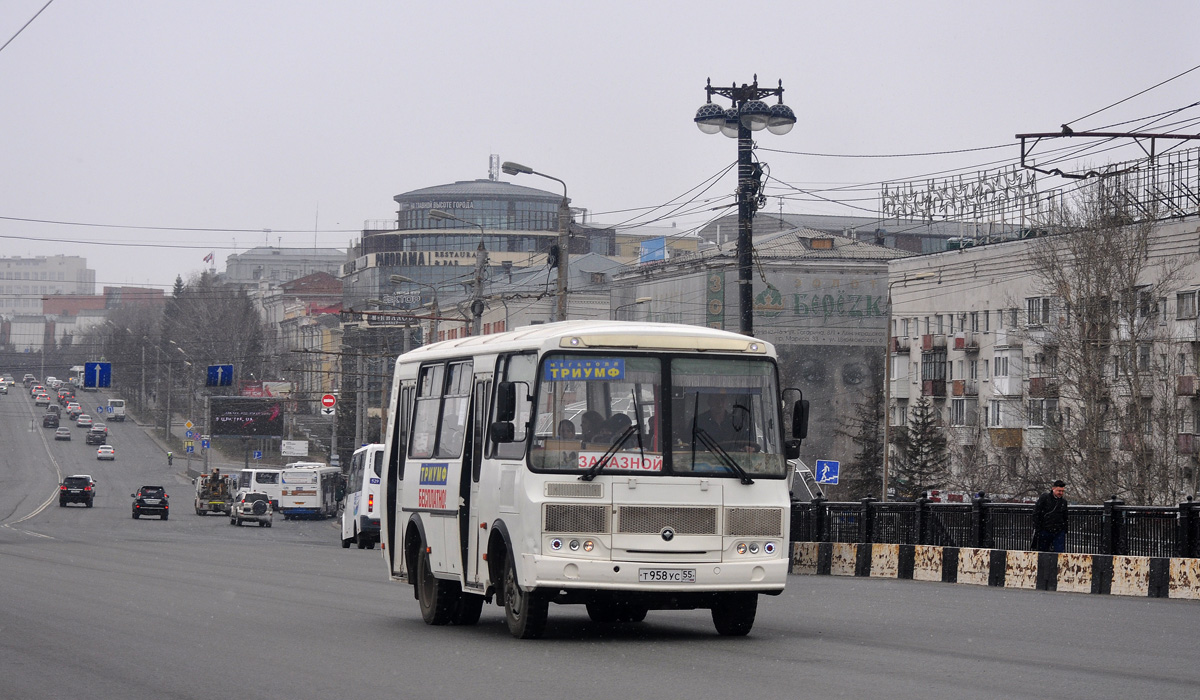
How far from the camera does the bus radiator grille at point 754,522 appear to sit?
13242 mm

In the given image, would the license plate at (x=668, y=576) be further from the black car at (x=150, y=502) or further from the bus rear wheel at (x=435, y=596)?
the black car at (x=150, y=502)

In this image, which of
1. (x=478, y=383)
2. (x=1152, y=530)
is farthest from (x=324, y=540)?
(x=478, y=383)

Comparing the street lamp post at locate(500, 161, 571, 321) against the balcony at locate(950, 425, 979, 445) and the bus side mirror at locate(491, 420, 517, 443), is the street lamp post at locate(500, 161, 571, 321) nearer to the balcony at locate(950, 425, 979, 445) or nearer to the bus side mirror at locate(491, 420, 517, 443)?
the bus side mirror at locate(491, 420, 517, 443)

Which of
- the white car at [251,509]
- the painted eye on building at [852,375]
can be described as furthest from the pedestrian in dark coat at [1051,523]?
the painted eye on building at [852,375]

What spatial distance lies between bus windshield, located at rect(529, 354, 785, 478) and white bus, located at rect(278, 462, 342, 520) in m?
62.4

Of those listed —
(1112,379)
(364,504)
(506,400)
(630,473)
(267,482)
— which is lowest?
(267,482)

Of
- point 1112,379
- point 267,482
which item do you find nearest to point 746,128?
point 1112,379

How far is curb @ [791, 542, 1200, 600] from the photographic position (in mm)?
20453

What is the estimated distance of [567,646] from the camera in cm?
1287

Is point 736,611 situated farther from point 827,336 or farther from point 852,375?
point 827,336

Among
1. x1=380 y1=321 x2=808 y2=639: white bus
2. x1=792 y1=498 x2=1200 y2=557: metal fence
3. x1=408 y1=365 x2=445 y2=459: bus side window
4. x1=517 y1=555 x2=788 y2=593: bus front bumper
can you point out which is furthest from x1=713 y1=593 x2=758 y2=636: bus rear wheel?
x1=792 y1=498 x2=1200 y2=557: metal fence

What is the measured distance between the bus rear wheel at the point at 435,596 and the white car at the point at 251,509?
49306mm

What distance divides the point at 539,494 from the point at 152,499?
179 ft

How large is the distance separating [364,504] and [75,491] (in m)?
33.6
